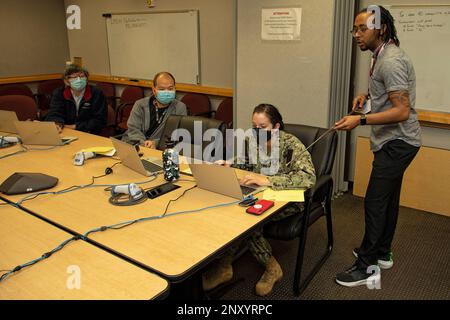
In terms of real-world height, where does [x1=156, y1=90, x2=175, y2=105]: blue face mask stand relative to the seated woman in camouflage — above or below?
above

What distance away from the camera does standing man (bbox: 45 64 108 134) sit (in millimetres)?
3674

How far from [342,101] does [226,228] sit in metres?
2.29

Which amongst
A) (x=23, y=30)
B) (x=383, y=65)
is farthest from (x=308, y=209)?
(x=23, y=30)

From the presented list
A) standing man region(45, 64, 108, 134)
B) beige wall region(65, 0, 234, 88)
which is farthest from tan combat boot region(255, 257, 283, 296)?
beige wall region(65, 0, 234, 88)

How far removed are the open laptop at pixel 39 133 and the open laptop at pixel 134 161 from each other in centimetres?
68

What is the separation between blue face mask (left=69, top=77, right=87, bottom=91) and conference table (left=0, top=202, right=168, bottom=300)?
6.96ft

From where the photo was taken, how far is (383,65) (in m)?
2.09

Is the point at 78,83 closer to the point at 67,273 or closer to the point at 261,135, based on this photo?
the point at 261,135

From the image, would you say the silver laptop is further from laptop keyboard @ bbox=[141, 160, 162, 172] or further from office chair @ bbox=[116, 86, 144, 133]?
office chair @ bbox=[116, 86, 144, 133]

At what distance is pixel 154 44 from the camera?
5.23m

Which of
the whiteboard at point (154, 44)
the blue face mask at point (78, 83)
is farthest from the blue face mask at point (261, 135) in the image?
the whiteboard at point (154, 44)

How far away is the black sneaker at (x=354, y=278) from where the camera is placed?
243cm

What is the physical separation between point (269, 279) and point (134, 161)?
1031mm
